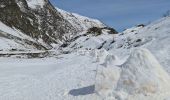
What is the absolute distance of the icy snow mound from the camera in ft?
50.7

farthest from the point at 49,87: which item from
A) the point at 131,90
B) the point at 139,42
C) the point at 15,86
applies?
the point at 139,42

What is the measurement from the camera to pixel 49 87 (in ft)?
70.1

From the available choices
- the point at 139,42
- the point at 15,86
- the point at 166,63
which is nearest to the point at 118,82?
the point at 166,63

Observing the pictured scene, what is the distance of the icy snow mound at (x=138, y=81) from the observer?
1546cm

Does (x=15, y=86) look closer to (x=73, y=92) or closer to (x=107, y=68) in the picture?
(x=73, y=92)

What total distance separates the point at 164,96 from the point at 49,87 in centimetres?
785

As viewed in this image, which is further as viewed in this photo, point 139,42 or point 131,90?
point 139,42

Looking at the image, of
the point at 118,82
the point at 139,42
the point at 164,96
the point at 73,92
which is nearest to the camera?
the point at 164,96

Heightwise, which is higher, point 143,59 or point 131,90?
point 143,59

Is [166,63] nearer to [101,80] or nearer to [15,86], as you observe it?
[101,80]

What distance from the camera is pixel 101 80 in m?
16.7

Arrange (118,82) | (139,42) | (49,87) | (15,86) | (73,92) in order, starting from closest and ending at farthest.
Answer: (118,82), (73,92), (49,87), (15,86), (139,42)

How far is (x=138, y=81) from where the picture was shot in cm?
1566

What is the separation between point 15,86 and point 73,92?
5.88 meters
